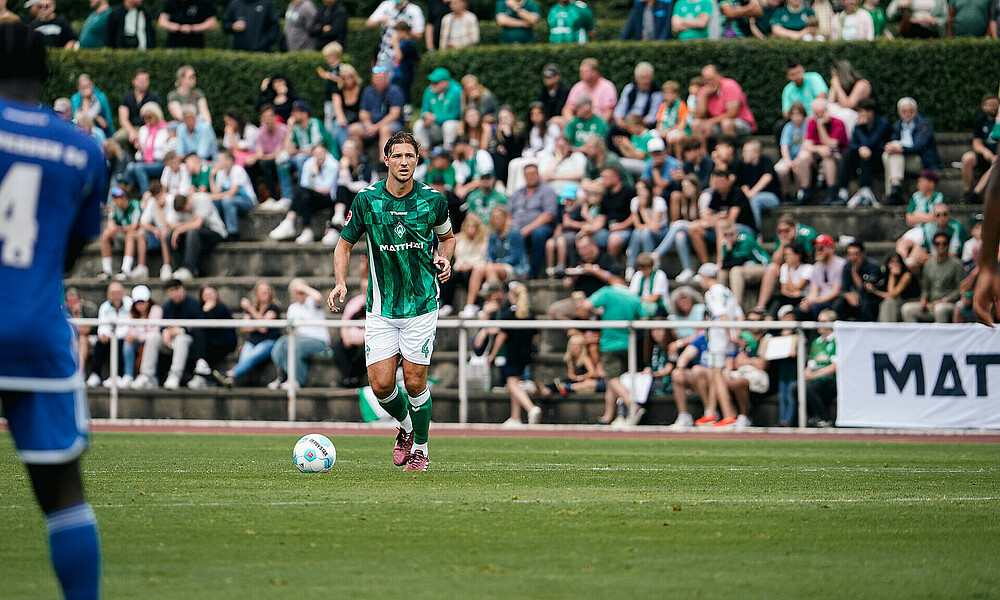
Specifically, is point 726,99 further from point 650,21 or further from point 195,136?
point 195,136

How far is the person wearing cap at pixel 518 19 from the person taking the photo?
26.9m

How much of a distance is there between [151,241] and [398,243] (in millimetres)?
13553

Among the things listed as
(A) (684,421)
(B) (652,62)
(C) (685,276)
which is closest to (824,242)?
(C) (685,276)

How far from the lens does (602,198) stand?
22.0 metres

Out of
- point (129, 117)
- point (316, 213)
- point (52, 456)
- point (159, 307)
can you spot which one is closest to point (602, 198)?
point (316, 213)

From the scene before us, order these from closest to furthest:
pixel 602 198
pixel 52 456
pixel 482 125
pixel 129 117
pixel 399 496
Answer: pixel 52 456 < pixel 399 496 < pixel 602 198 < pixel 482 125 < pixel 129 117

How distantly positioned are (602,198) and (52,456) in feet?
56.8

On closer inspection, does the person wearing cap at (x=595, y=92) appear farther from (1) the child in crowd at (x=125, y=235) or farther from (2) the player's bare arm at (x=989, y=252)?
(2) the player's bare arm at (x=989, y=252)

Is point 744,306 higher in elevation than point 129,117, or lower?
lower

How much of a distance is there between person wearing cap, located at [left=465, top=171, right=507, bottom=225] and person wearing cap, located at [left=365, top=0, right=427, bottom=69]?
14.6ft

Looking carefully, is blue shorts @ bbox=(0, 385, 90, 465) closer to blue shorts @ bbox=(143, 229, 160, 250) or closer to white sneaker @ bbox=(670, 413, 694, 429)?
white sneaker @ bbox=(670, 413, 694, 429)

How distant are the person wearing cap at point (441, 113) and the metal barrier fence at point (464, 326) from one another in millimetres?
5424

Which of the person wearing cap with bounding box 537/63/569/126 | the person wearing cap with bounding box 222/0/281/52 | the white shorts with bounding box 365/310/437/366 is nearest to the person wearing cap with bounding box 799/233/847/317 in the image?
the person wearing cap with bounding box 537/63/569/126

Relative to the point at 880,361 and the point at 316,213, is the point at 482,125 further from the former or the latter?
the point at 880,361
